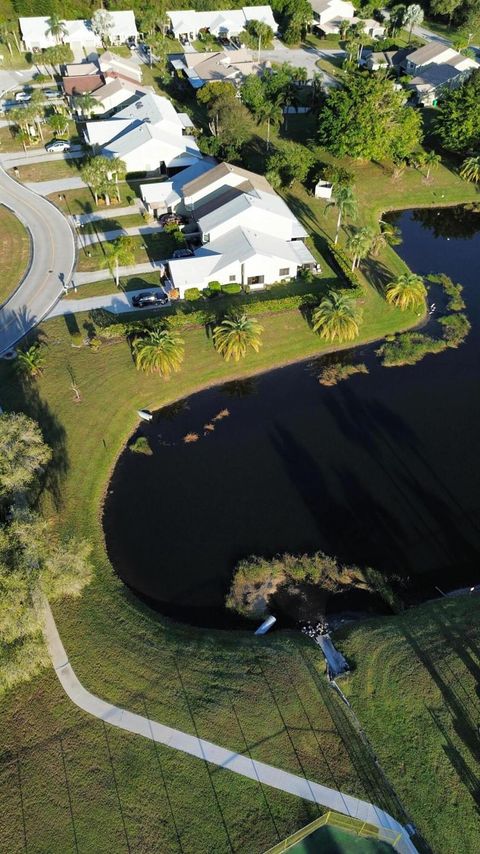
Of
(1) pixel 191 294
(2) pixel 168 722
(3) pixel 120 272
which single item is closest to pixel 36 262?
(3) pixel 120 272

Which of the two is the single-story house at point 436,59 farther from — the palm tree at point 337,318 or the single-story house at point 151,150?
the palm tree at point 337,318

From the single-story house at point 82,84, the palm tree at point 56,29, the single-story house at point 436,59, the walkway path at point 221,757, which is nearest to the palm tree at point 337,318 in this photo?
the walkway path at point 221,757

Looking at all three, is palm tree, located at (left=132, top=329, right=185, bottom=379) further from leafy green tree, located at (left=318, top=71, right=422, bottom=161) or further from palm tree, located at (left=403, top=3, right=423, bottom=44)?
palm tree, located at (left=403, top=3, right=423, bottom=44)

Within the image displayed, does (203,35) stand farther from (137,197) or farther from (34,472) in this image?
(34,472)

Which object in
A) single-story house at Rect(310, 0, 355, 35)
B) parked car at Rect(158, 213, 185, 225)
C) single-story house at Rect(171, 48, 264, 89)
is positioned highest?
single-story house at Rect(310, 0, 355, 35)

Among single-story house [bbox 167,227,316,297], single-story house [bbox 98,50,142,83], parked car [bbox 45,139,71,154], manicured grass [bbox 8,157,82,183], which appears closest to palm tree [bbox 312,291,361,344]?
single-story house [bbox 167,227,316,297]

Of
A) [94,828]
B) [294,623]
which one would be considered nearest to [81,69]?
[294,623]

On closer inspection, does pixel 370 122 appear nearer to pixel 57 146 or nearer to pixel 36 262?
pixel 57 146
